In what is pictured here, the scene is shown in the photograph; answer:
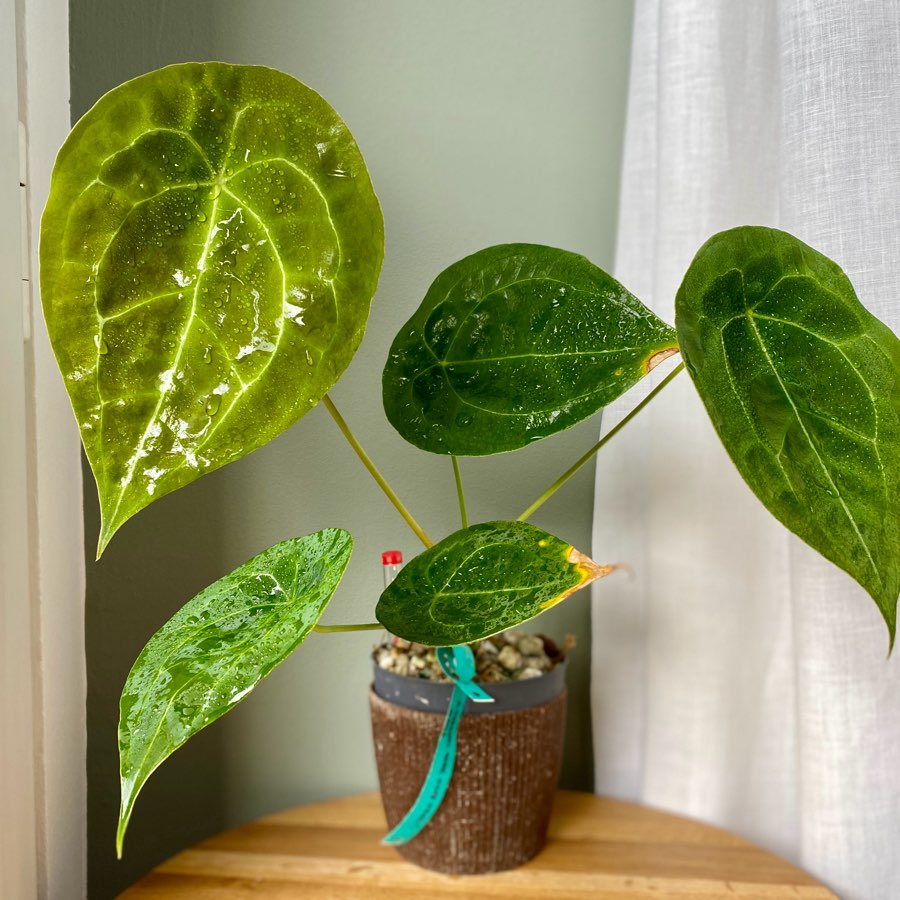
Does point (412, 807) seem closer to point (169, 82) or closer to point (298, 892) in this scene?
point (298, 892)

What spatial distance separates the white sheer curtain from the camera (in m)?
0.83

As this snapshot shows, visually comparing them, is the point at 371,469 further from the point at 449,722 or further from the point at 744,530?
the point at 744,530

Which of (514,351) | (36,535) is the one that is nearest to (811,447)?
(514,351)

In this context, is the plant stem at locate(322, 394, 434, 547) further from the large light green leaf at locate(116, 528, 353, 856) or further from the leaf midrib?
the leaf midrib

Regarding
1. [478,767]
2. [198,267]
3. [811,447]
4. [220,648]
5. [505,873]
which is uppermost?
[198,267]

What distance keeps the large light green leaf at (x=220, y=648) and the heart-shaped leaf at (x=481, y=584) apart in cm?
6

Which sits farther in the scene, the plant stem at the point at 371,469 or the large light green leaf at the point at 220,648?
the plant stem at the point at 371,469

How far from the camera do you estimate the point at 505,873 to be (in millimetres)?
854

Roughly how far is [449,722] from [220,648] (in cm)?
32

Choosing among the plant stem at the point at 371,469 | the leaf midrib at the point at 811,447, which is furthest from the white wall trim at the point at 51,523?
the leaf midrib at the point at 811,447

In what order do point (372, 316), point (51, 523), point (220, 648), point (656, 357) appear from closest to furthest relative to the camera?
1. point (220, 648)
2. point (656, 357)
3. point (51, 523)
4. point (372, 316)

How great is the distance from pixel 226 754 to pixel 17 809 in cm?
30

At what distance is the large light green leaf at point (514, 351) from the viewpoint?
68cm

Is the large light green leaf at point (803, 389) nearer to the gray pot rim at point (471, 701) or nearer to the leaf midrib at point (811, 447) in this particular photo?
the leaf midrib at point (811, 447)
